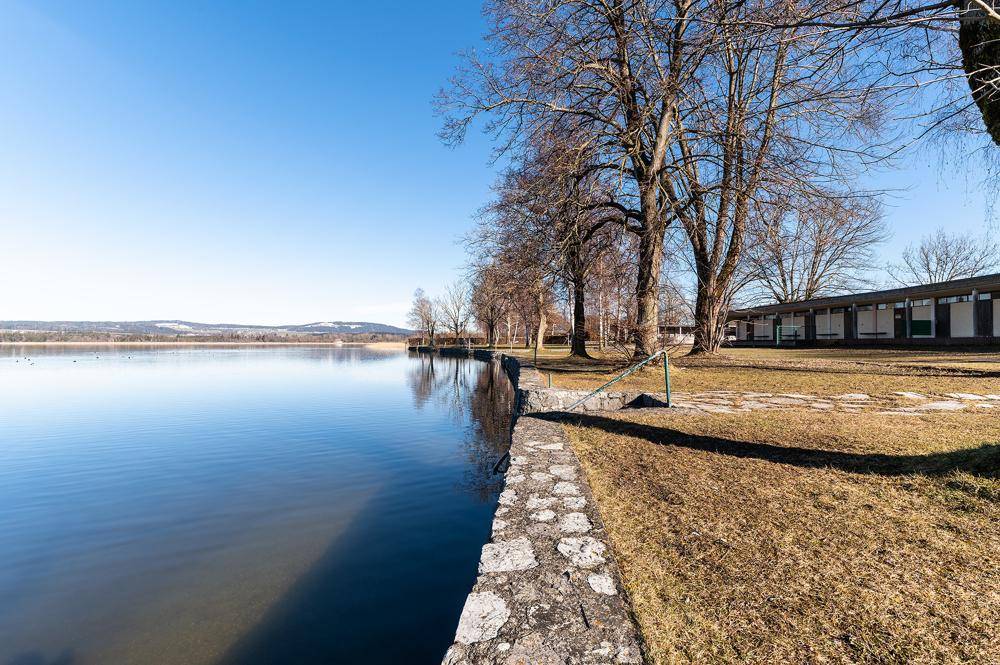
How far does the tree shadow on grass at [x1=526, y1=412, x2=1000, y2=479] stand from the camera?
3477 mm

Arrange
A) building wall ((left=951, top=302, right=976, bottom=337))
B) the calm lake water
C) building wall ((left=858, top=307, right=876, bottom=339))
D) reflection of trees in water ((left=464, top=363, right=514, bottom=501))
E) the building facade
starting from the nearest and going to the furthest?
the calm lake water
reflection of trees in water ((left=464, top=363, right=514, bottom=501))
the building facade
building wall ((left=951, top=302, right=976, bottom=337))
building wall ((left=858, top=307, right=876, bottom=339))

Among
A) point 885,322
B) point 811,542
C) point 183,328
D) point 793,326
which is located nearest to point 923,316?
point 885,322

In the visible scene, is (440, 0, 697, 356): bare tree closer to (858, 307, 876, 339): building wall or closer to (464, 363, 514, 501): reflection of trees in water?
(464, 363, 514, 501): reflection of trees in water

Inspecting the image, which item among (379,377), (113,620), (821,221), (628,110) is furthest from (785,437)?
(379,377)

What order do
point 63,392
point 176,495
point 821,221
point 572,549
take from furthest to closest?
1. point 63,392
2. point 821,221
3. point 176,495
4. point 572,549

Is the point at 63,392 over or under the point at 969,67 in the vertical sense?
under

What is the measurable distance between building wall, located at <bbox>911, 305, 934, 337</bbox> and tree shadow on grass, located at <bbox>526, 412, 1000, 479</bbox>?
883 inches

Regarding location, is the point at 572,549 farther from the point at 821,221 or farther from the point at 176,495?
the point at 821,221

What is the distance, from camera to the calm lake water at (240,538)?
120 inches

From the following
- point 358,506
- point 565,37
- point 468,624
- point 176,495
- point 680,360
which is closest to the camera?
point 468,624

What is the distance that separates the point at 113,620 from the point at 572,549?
3.27m

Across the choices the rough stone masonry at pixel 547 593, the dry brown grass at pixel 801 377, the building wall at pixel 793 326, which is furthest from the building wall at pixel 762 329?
the rough stone masonry at pixel 547 593

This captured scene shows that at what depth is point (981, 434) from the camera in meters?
4.50

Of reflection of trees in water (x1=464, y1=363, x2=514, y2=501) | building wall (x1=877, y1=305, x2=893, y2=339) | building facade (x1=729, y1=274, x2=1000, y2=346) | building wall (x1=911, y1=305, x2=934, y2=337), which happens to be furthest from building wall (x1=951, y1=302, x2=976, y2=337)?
reflection of trees in water (x1=464, y1=363, x2=514, y2=501)
